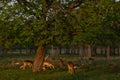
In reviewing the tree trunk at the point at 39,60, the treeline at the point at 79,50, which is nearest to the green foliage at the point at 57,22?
the tree trunk at the point at 39,60

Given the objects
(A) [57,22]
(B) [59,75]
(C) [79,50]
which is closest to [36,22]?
(A) [57,22]

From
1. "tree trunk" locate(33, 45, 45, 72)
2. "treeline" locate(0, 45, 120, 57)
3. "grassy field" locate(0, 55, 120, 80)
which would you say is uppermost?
"tree trunk" locate(33, 45, 45, 72)

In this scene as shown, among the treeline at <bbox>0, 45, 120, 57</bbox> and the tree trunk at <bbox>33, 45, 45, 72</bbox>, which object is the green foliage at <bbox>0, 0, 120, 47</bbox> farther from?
the treeline at <bbox>0, 45, 120, 57</bbox>

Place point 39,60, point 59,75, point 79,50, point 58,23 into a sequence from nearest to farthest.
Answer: point 59,75 → point 58,23 → point 39,60 → point 79,50

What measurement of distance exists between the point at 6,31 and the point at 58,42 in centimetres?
369

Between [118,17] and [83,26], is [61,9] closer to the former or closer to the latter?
[83,26]

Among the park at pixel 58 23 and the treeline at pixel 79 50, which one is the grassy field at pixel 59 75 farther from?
the treeline at pixel 79 50

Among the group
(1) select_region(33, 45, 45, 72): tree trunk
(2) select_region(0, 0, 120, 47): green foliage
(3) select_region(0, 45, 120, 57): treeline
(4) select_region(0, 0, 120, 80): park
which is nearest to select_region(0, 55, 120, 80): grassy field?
(4) select_region(0, 0, 120, 80): park

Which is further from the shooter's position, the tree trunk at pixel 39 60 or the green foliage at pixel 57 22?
the tree trunk at pixel 39 60

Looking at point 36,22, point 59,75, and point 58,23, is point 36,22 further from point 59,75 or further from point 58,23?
point 59,75

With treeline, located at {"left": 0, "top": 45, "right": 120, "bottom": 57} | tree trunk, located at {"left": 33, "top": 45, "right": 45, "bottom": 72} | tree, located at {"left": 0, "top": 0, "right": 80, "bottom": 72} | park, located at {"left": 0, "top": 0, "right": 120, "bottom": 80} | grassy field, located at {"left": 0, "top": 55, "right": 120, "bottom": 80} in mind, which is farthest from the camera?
treeline, located at {"left": 0, "top": 45, "right": 120, "bottom": 57}

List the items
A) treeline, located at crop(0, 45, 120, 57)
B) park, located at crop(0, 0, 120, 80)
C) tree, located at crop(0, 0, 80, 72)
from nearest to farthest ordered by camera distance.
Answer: park, located at crop(0, 0, 120, 80)
tree, located at crop(0, 0, 80, 72)
treeline, located at crop(0, 45, 120, 57)

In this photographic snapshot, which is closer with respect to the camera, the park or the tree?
the park

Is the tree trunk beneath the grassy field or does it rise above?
above
